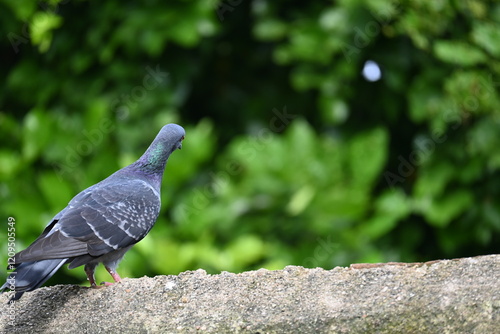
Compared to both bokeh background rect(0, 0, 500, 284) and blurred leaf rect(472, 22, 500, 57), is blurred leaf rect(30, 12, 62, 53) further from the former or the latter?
blurred leaf rect(472, 22, 500, 57)

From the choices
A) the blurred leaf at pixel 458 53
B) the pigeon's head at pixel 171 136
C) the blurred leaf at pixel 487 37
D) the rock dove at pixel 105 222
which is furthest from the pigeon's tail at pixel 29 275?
the blurred leaf at pixel 487 37

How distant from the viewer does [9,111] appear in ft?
16.2

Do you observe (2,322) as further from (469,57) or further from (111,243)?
(469,57)

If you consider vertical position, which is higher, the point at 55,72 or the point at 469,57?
the point at 55,72

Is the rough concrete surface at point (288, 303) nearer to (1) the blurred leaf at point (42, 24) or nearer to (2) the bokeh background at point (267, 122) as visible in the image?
(2) the bokeh background at point (267, 122)

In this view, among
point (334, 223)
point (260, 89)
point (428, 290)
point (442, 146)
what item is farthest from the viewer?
point (260, 89)

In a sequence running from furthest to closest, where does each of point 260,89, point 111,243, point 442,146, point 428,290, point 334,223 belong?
point 260,89 < point 442,146 < point 334,223 < point 111,243 < point 428,290

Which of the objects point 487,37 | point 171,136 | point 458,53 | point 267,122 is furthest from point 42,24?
point 487,37

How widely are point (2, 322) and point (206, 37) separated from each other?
2425 millimetres

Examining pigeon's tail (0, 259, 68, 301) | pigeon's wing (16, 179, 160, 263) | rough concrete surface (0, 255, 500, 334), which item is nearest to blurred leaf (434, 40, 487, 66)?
rough concrete surface (0, 255, 500, 334)

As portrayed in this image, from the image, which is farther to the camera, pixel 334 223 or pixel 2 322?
pixel 334 223

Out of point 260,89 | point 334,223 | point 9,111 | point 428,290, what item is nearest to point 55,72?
point 9,111

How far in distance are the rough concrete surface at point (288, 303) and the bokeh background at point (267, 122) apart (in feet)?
3.74

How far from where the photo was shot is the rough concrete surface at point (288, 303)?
2342mm
